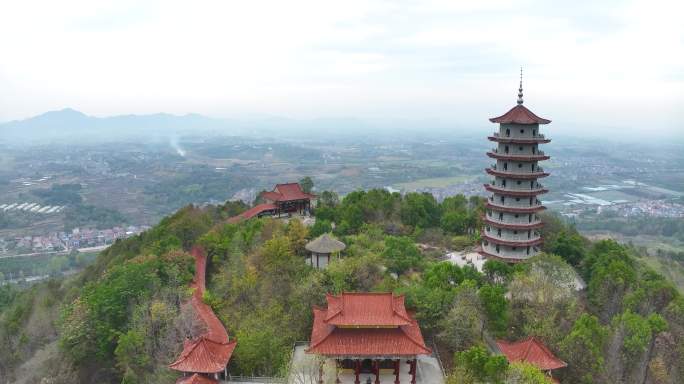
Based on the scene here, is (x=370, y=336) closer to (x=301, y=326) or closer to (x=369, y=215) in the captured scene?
(x=301, y=326)

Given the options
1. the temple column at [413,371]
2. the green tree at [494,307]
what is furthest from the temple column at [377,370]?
the green tree at [494,307]

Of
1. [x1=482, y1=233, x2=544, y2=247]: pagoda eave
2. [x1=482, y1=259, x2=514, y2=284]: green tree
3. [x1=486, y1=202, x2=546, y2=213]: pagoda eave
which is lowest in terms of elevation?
[x1=482, y1=259, x2=514, y2=284]: green tree

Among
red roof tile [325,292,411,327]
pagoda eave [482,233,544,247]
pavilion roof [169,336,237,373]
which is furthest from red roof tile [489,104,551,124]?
pavilion roof [169,336,237,373]

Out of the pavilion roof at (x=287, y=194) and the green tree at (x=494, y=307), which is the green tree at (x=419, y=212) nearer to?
the pavilion roof at (x=287, y=194)

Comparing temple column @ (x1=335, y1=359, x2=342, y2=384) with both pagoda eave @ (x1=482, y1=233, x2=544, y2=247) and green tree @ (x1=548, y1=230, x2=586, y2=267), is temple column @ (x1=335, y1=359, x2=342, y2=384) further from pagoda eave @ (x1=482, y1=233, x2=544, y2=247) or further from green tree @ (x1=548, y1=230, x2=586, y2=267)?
green tree @ (x1=548, y1=230, x2=586, y2=267)

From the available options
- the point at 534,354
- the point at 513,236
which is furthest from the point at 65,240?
the point at 534,354

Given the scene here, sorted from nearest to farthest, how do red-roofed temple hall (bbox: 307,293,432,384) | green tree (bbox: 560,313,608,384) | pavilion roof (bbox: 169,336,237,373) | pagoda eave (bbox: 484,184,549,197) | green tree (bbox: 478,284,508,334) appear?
red-roofed temple hall (bbox: 307,293,432,384)
pavilion roof (bbox: 169,336,237,373)
green tree (bbox: 560,313,608,384)
green tree (bbox: 478,284,508,334)
pagoda eave (bbox: 484,184,549,197)
